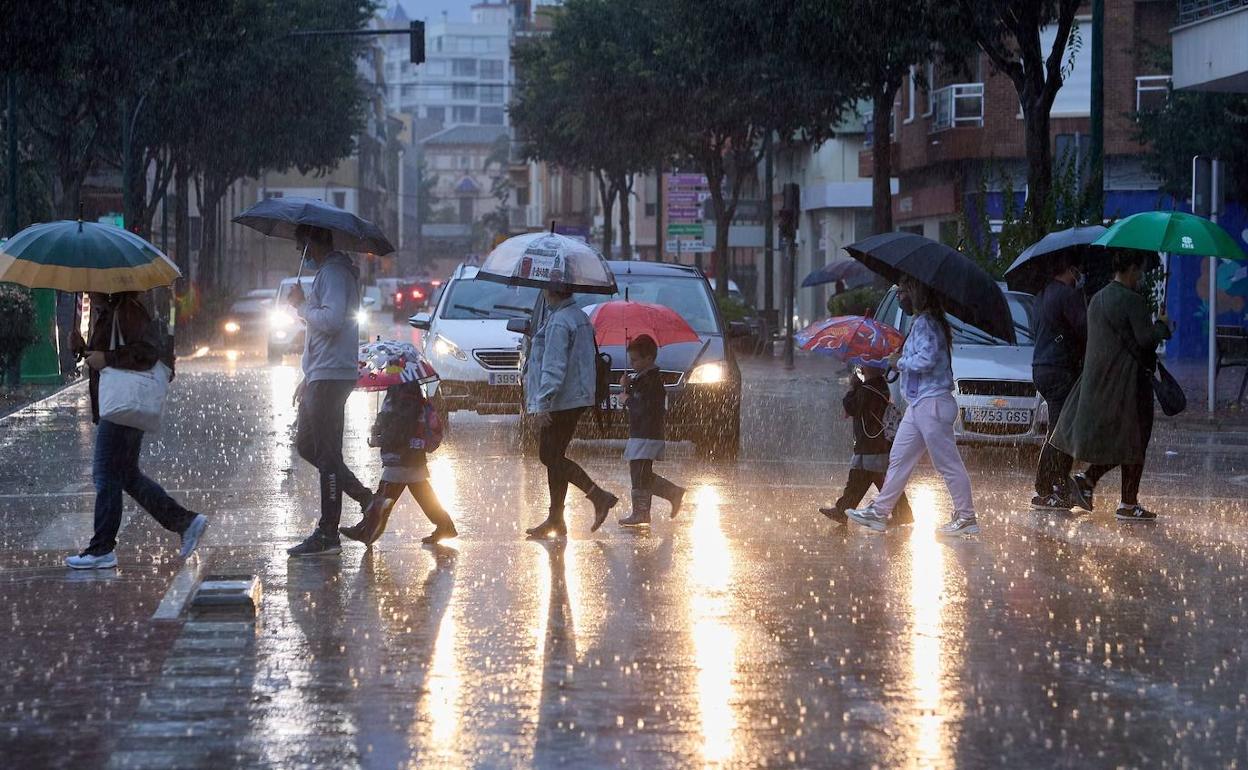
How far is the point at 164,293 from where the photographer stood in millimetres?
43781

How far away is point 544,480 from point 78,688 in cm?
780

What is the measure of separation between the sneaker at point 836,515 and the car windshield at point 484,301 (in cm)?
793

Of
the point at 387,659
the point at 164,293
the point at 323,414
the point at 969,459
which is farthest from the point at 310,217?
the point at 164,293

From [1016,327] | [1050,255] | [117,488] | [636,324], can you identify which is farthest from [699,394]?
[117,488]

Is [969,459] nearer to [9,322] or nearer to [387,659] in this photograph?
[387,659]

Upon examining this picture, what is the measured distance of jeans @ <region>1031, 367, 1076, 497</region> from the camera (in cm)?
1315

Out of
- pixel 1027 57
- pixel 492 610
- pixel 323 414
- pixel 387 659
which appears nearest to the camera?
pixel 387 659

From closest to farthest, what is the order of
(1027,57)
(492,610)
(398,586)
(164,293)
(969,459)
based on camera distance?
(492,610) < (398,586) < (969,459) < (1027,57) < (164,293)

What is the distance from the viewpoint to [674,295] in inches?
747

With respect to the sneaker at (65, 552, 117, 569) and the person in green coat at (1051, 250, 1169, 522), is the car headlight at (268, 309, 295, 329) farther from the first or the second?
the sneaker at (65, 552, 117, 569)

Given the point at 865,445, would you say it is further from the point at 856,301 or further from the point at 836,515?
the point at 856,301

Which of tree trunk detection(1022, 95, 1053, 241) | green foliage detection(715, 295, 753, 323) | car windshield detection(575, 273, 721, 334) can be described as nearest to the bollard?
car windshield detection(575, 273, 721, 334)

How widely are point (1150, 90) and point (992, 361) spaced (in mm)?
24437

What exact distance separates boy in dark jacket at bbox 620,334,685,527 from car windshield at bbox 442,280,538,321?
7.67 m
